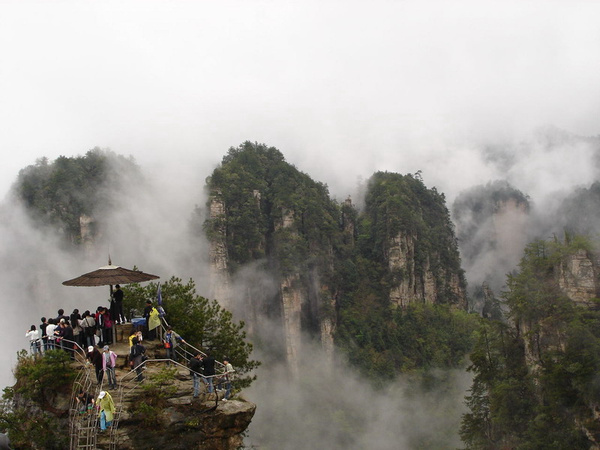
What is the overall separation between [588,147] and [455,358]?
83.3m

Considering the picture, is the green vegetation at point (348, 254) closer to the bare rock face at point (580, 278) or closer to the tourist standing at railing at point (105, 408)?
the bare rock face at point (580, 278)

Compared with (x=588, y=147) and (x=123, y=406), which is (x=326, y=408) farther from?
(x=588, y=147)

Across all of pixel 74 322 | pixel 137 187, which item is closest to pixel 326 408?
pixel 137 187

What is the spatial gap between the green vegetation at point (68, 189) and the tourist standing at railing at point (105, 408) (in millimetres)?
55410

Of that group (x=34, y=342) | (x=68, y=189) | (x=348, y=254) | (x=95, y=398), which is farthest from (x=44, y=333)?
(x=348, y=254)

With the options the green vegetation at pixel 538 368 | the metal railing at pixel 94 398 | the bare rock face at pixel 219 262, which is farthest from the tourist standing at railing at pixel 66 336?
the bare rock face at pixel 219 262

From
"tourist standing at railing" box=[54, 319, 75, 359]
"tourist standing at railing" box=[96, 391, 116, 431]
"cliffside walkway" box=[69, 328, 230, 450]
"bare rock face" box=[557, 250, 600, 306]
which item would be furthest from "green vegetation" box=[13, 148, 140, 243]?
"tourist standing at railing" box=[96, 391, 116, 431]

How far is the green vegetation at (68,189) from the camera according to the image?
64.9 metres

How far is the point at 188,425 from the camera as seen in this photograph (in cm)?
1530

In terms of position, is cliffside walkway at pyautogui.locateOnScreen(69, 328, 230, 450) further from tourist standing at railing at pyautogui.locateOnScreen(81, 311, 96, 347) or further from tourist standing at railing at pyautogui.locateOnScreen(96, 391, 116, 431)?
tourist standing at railing at pyautogui.locateOnScreen(81, 311, 96, 347)

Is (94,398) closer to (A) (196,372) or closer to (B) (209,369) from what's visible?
(A) (196,372)

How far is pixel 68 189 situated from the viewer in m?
65.3

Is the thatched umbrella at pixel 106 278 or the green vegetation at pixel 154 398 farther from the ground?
the thatched umbrella at pixel 106 278

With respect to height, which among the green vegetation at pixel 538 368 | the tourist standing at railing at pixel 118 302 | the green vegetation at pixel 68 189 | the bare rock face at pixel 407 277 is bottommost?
the green vegetation at pixel 538 368
